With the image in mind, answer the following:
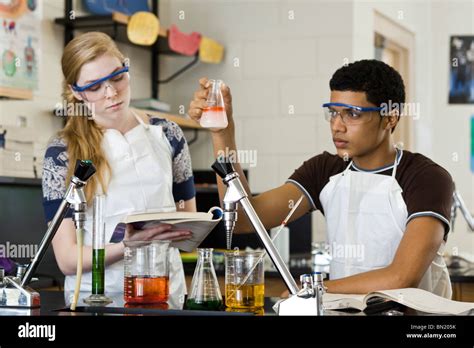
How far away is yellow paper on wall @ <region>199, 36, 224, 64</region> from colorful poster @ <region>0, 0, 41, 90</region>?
1.42m

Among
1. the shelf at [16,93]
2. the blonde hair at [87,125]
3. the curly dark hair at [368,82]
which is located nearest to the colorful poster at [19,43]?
the shelf at [16,93]

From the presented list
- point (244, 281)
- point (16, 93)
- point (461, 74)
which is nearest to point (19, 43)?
point (16, 93)

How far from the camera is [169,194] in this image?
2754 mm

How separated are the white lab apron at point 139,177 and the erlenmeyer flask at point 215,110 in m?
0.45

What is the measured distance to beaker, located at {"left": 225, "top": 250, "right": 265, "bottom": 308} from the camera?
6.33 ft

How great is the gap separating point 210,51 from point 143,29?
0.76 metres

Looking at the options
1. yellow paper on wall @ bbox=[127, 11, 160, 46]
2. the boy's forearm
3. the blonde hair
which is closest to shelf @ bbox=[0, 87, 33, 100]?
yellow paper on wall @ bbox=[127, 11, 160, 46]

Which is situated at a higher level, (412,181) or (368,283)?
(412,181)

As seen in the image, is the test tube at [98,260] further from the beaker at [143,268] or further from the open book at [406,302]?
the open book at [406,302]

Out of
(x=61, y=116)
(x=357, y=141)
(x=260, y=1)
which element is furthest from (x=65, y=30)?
(x=357, y=141)

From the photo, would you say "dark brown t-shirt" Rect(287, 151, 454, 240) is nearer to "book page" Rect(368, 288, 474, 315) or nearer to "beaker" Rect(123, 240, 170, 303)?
"book page" Rect(368, 288, 474, 315)

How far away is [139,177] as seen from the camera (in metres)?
2.71

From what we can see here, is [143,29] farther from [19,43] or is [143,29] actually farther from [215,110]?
[215,110]
